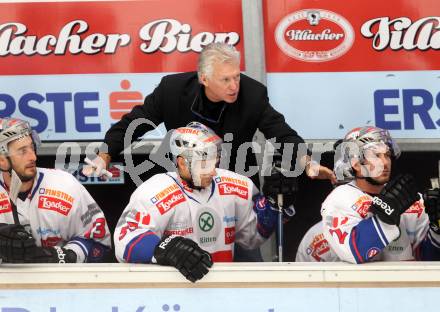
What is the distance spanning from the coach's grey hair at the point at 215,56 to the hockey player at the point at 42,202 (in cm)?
84

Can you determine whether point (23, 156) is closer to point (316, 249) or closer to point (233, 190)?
point (233, 190)

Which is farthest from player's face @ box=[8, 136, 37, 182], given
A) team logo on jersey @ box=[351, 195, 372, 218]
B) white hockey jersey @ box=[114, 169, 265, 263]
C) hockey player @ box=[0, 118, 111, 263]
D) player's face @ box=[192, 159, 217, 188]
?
team logo on jersey @ box=[351, 195, 372, 218]

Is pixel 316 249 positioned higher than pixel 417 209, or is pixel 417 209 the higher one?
pixel 417 209

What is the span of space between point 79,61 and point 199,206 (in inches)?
67.9

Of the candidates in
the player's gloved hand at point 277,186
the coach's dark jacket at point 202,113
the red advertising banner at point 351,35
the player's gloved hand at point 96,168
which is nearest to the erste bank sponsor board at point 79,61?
the red advertising banner at point 351,35

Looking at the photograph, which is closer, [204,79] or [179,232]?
[179,232]

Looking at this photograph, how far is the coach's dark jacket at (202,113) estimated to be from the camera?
537 centimetres

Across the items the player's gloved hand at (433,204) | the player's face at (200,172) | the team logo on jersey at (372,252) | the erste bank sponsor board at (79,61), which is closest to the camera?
the team logo on jersey at (372,252)

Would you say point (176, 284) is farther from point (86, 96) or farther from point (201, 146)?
point (86, 96)

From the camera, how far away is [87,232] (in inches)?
197

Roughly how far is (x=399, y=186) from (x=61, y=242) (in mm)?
1675

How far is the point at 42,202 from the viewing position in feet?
16.5

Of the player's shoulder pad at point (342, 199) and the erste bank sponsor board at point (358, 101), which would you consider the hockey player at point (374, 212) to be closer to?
the player's shoulder pad at point (342, 199)

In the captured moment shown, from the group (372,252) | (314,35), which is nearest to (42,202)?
(372,252)
